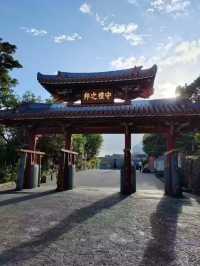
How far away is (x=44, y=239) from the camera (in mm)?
6148

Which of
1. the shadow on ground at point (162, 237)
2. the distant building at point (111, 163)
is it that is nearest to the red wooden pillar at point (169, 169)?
the shadow on ground at point (162, 237)

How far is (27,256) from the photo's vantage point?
5074 millimetres

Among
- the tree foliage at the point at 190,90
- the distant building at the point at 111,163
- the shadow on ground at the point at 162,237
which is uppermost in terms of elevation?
the tree foliage at the point at 190,90

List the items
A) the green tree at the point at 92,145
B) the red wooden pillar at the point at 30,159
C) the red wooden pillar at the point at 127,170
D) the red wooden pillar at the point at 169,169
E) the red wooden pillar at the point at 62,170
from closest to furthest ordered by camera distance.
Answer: the red wooden pillar at the point at 169,169, the red wooden pillar at the point at 127,170, the red wooden pillar at the point at 62,170, the red wooden pillar at the point at 30,159, the green tree at the point at 92,145

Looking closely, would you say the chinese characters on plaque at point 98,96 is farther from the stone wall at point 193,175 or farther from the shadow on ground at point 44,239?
the shadow on ground at point 44,239

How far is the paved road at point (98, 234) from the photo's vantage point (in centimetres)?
505

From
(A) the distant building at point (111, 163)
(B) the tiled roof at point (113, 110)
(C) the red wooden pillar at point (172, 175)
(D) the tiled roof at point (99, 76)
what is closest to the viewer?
(C) the red wooden pillar at point (172, 175)

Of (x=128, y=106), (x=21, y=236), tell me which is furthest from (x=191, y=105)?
(x=21, y=236)

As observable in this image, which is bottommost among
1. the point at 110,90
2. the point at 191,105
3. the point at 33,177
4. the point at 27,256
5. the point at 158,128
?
the point at 27,256

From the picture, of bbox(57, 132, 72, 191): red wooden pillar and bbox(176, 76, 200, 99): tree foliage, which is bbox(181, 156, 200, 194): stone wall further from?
bbox(176, 76, 200, 99): tree foliage

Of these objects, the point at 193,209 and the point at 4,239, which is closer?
the point at 4,239

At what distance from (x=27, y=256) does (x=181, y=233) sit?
3.71m

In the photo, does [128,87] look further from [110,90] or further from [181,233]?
→ [181,233]

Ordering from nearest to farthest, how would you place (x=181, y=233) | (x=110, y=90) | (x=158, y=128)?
(x=181, y=233) < (x=158, y=128) < (x=110, y=90)
